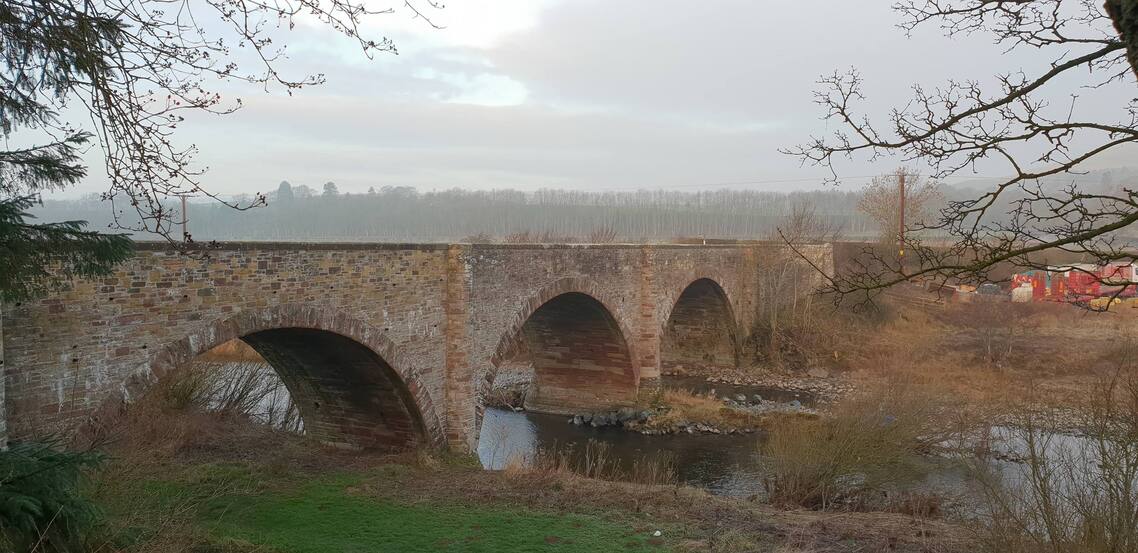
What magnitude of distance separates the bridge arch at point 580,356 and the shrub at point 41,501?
49.5 feet

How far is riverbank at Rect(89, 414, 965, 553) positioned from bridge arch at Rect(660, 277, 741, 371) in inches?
659

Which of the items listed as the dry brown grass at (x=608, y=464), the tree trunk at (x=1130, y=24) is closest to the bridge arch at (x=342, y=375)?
the dry brown grass at (x=608, y=464)

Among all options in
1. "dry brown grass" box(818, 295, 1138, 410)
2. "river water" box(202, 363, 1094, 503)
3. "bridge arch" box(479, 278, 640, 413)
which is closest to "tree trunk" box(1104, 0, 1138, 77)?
"river water" box(202, 363, 1094, 503)

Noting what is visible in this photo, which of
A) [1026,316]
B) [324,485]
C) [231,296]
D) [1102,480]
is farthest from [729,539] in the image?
[1026,316]

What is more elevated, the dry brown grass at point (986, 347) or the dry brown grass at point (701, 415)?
the dry brown grass at point (986, 347)

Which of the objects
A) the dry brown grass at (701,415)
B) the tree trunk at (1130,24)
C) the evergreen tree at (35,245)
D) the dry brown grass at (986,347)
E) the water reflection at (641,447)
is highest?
the tree trunk at (1130,24)

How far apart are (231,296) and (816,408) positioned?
51.8ft

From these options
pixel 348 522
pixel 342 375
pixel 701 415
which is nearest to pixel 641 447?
pixel 701 415

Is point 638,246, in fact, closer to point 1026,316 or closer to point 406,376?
point 406,376

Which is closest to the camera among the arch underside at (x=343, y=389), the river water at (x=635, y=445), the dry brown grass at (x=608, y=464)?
the arch underside at (x=343, y=389)

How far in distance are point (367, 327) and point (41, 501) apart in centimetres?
732

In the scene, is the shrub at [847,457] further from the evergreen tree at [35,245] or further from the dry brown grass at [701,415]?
the evergreen tree at [35,245]

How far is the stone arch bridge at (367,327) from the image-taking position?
7.64 meters

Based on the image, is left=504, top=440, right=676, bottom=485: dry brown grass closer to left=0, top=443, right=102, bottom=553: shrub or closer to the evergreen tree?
the evergreen tree
